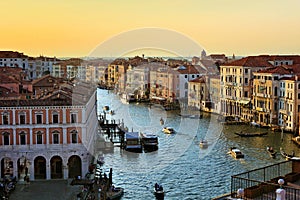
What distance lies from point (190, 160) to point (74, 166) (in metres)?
3.68

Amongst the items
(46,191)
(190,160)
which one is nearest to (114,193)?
(46,191)

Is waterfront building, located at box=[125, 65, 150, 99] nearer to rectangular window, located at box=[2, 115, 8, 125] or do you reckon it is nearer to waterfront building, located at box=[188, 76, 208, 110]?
waterfront building, located at box=[188, 76, 208, 110]

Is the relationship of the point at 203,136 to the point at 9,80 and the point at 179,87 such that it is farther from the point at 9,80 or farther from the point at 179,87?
the point at 179,87

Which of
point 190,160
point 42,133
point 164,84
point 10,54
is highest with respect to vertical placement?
point 10,54

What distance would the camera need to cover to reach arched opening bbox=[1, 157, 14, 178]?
12.0 m

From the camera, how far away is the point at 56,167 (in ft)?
39.9

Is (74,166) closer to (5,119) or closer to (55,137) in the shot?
(55,137)

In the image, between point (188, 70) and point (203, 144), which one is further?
point (188, 70)

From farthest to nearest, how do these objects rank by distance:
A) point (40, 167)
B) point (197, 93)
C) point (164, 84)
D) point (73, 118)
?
point (164, 84) → point (197, 93) → point (40, 167) → point (73, 118)

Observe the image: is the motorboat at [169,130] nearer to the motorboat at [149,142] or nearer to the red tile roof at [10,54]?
the motorboat at [149,142]

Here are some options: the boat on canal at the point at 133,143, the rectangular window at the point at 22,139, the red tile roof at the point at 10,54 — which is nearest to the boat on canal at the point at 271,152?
the boat on canal at the point at 133,143

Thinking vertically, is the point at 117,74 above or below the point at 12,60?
below

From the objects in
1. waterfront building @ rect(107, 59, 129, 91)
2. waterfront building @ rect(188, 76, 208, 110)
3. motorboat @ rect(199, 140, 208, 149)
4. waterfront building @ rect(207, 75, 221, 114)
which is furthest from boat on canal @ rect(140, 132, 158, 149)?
waterfront building @ rect(107, 59, 129, 91)

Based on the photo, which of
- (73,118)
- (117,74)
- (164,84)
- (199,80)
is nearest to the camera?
(73,118)
